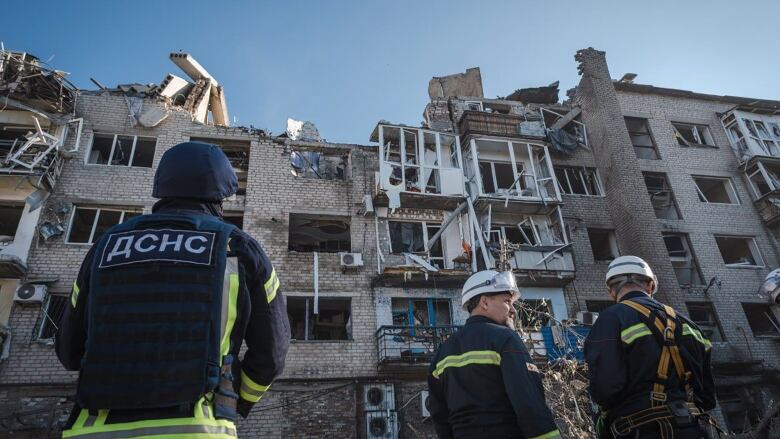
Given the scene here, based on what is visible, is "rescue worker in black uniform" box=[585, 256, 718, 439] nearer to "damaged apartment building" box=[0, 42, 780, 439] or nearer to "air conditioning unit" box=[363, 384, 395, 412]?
"damaged apartment building" box=[0, 42, 780, 439]

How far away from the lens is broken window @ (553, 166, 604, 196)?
19.7 meters

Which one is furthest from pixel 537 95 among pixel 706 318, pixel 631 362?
pixel 631 362

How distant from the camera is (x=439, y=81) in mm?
22938

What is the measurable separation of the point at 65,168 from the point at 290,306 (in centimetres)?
838

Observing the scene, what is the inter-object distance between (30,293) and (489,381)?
1419 cm

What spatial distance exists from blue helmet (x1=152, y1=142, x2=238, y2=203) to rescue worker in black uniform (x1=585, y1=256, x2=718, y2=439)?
2555mm

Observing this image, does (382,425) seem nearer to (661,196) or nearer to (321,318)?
(321,318)

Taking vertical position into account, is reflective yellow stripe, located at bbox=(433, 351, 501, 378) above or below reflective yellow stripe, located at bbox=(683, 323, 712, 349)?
below

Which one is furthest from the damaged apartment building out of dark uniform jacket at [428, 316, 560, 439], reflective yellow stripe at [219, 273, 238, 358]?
reflective yellow stripe at [219, 273, 238, 358]

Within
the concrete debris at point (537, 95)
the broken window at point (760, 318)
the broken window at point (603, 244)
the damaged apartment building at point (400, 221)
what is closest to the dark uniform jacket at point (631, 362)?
the damaged apartment building at point (400, 221)

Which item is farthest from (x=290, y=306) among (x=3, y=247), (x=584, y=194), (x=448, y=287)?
(x=584, y=194)

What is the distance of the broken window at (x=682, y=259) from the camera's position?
17969mm

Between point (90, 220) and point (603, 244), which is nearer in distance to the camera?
point (90, 220)

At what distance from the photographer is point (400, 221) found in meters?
16.9
